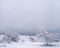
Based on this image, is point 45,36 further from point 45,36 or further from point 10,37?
point 10,37

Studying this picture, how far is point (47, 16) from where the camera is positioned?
164 cm

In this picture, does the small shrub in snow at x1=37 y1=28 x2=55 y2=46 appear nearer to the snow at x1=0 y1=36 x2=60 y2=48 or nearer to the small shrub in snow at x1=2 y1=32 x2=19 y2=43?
the snow at x1=0 y1=36 x2=60 y2=48

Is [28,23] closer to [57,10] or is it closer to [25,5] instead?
[25,5]

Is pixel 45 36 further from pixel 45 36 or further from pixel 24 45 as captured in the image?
pixel 24 45

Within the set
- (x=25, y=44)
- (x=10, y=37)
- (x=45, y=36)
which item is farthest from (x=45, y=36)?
(x=10, y=37)

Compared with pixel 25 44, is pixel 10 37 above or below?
above

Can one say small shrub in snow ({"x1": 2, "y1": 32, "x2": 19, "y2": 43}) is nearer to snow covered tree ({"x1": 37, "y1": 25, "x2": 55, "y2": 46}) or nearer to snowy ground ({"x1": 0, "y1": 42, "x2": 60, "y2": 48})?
snowy ground ({"x1": 0, "y1": 42, "x2": 60, "y2": 48})

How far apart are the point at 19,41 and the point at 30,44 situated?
0.47ft

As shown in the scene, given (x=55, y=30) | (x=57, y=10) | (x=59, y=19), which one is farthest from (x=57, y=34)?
(x=57, y=10)

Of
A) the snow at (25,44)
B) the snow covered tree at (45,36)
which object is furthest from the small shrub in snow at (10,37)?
the snow covered tree at (45,36)

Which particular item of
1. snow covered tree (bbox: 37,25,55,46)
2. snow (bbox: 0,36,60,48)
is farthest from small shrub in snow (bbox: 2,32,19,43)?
snow covered tree (bbox: 37,25,55,46)

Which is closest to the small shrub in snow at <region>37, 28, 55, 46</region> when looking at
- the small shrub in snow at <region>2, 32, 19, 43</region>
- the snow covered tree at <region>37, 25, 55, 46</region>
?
the snow covered tree at <region>37, 25, 55, 46</region>

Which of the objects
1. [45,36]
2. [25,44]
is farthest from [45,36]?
[25,44]

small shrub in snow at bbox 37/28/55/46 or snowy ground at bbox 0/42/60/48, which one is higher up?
small shrub in snow at bbox 37/28/55/46
